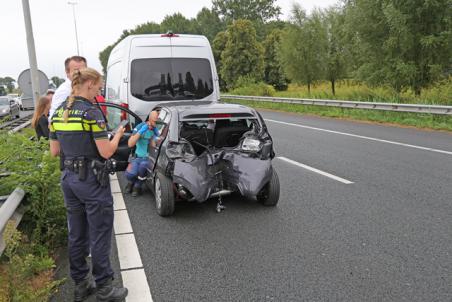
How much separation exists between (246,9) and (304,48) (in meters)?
50.8

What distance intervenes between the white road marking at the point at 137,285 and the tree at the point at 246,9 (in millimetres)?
80111

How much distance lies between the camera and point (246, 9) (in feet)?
260

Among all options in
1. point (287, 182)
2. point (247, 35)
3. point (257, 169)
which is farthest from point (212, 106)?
point (247, 35)

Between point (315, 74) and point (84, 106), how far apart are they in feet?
103

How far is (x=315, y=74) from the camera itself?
32688 millimetres

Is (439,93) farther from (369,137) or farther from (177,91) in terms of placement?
(177,91)

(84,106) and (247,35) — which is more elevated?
(247,35)

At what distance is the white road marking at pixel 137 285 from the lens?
321 centimetres

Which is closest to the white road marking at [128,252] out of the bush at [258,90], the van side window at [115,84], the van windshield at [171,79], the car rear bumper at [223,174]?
the car rear bumper at [223,174]

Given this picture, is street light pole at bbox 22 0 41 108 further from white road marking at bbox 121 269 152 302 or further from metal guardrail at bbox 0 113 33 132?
white road marking at bbox 121 269 152 302

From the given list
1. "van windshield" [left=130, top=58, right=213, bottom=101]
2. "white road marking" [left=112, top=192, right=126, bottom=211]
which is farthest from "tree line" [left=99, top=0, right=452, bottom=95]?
"white road marking" [left=112, top=192, right=126, bottom=211]

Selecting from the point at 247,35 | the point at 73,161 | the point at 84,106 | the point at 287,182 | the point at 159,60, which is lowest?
the point at 287,182

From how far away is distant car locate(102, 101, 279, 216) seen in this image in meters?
5.04

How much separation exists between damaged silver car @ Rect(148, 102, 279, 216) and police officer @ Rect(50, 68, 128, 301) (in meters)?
1.77
